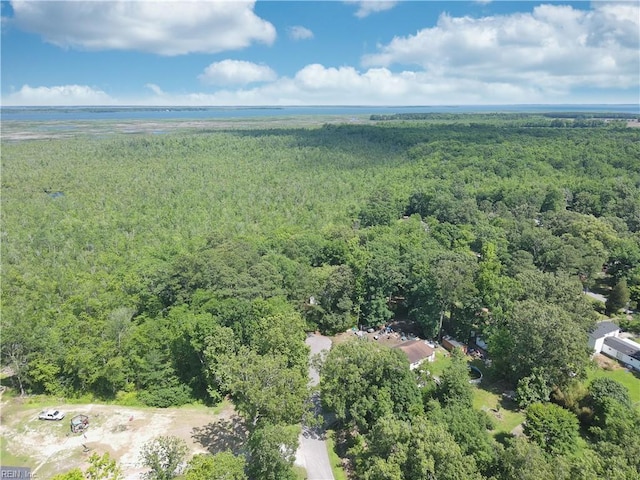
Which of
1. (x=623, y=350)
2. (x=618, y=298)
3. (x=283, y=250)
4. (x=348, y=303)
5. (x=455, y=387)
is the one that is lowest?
(x=623, y=350)

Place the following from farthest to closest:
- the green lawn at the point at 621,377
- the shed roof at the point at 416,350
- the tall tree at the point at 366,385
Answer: the shed roof at the point at 416,350 < the green lawn at the point at 621,377 < the tall tree at the point at 366,385

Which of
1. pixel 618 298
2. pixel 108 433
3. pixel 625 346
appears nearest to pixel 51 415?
pixel 108 433

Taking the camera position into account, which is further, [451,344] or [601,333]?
[451,344]

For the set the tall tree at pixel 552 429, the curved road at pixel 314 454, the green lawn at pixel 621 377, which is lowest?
the green lawn at pixel 621 377

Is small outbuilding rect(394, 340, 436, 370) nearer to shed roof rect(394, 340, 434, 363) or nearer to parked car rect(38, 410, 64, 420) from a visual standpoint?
shed roof rect(394, 340, 434, 363)

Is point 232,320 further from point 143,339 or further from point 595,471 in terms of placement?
point 595,471

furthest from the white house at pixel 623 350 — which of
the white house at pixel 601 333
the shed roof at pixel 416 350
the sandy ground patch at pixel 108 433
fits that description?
the sandy ground patch at pixel 108 433

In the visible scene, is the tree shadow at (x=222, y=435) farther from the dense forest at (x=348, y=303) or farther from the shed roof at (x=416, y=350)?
the shed roof at (x=416, y=350)

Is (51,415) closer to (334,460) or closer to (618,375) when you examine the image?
(334,460)

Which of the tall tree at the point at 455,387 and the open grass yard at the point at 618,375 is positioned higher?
the tall tree at the point at 455,387
